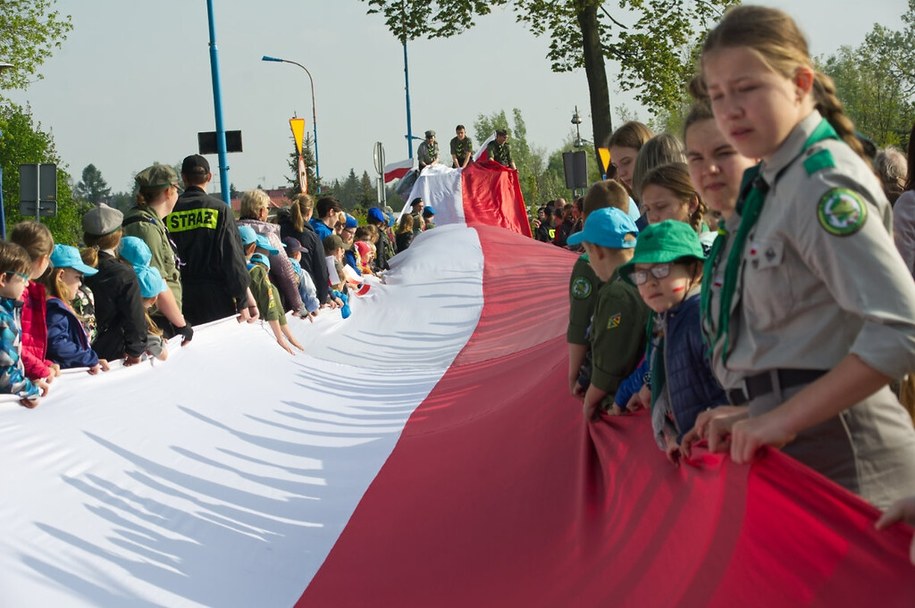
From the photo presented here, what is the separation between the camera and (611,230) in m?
4.61

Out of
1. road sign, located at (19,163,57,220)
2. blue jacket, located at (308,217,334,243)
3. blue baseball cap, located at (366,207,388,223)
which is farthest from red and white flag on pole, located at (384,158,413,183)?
blue jacket, located at (308,217,334,243)

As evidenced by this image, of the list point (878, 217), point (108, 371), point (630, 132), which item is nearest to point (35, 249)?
point (108, 371)

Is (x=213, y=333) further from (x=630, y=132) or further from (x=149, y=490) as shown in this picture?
(x=630, y=132)

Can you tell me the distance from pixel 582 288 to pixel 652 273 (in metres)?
1.66

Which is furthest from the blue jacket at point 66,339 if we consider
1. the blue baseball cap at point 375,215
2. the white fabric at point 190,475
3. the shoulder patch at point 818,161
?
the blue baseball cap at point 375,215

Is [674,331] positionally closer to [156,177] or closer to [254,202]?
[156,177]

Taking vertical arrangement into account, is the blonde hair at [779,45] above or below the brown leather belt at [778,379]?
above

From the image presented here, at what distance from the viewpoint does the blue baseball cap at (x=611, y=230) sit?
4.60 metres

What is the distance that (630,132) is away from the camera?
6.06m

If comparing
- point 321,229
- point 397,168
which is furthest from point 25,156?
point 321,229

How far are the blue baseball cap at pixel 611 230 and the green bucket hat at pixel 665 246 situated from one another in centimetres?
105

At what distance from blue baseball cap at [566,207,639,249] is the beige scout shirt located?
2.20m

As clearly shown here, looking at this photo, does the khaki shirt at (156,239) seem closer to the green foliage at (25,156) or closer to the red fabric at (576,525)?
the red fabric at (576,525)

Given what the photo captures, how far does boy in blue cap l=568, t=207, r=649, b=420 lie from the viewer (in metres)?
4.38
